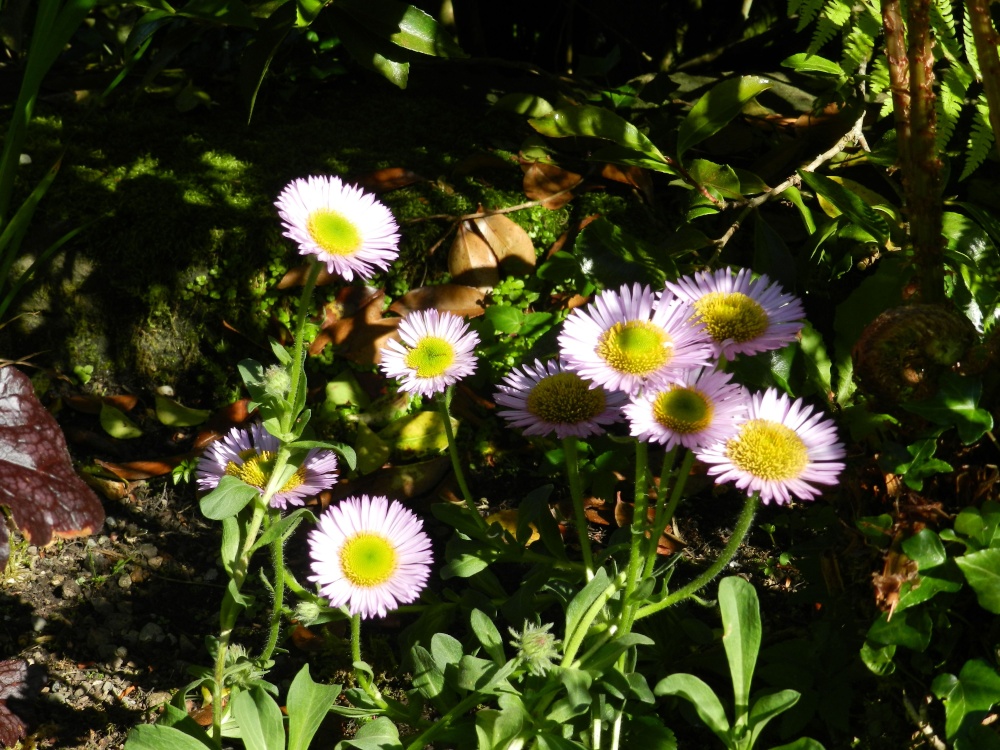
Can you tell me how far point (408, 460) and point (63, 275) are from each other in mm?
976

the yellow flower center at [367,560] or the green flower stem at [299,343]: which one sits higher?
the green flower stem at [299,343]

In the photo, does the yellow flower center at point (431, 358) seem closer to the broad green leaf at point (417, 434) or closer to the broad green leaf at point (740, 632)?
the broad green leaf at point (740, 632)

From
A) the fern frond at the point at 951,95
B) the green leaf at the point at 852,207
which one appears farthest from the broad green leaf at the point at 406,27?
the fern frond at the point at 951,95

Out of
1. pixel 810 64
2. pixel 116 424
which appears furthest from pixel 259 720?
pixel 810 64

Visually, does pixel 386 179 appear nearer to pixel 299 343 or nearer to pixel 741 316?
pixel 299 343

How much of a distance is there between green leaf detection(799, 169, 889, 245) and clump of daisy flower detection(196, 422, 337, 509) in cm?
94

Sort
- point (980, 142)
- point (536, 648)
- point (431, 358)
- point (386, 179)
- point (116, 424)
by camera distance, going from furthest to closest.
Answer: point (386, 179) → point (116, 424) → point (980, 142) → point (431, 358) → point (536, 648)

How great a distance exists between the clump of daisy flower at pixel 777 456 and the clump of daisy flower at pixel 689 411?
2cm

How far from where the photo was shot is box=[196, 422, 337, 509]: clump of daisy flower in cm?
142

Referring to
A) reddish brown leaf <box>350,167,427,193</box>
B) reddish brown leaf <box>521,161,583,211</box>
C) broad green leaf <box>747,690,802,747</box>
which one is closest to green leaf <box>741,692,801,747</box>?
broad green leaf <box>747,690,802,747</box>

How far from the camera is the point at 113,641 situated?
1760 millimetres

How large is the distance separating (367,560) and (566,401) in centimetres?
35

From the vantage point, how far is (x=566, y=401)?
132cm

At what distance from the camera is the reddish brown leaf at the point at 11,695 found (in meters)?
1.44
